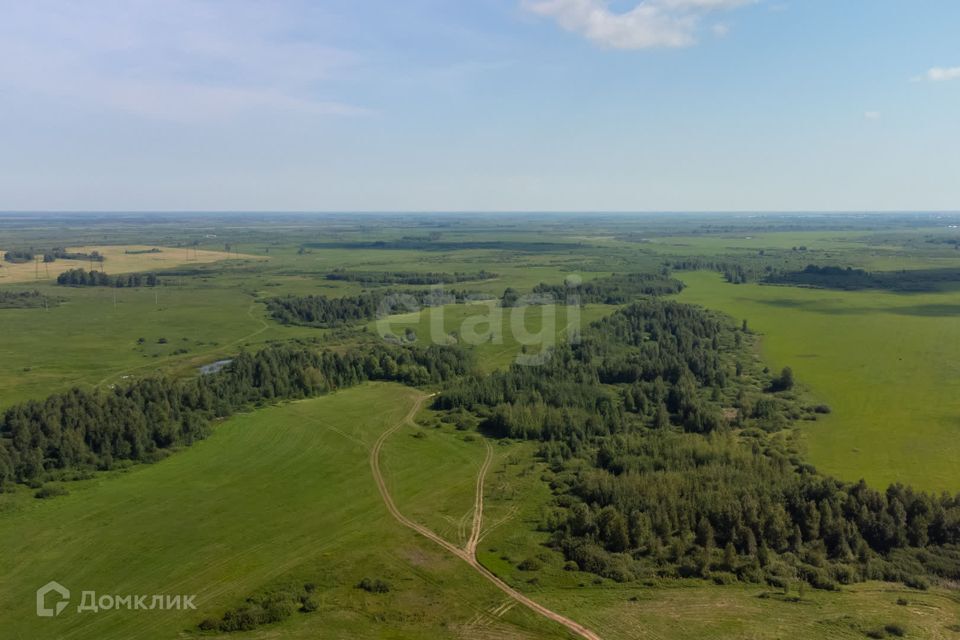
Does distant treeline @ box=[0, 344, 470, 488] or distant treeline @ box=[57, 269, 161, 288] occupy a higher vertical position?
distant treeline @ box=[57, 269, 161, 288]

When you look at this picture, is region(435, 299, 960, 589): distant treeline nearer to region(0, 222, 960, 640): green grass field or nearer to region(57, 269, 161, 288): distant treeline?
region(0, 222, 960, 640): green grass field

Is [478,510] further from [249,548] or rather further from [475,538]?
[249,548]

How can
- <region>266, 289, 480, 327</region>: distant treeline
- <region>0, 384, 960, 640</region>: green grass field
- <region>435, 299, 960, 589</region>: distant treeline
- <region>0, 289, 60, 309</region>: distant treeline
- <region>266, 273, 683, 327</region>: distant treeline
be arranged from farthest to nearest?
<region>0, 289, 60, 309</region>: distant treeline, <region>266, 273, 683, 327</region>: distant treeline, <region>266, 289, 480, 327</region>: distant treeline, <region>435, 299, 960, 589</region>: distant treeline, <region>0, 384, 960, 640</region>: green grass field

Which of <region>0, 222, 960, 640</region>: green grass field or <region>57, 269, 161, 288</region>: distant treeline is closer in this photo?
<region>0, 222, 960, 640</region>: green grass field

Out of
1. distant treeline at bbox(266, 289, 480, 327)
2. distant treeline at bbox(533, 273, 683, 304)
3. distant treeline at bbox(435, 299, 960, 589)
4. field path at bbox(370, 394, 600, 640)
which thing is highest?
distant treeline at bbox(533, 273, 683, 304)

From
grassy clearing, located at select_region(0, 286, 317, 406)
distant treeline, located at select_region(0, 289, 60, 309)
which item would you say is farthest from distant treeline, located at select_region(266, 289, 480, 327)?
distant treeline, located at select_region(0, 289, 60, 309)

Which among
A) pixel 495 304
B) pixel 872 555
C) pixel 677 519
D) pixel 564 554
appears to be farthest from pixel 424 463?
pixel 495 304

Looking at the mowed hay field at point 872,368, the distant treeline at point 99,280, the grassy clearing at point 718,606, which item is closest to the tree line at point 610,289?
the mowed hay field at point 872,368

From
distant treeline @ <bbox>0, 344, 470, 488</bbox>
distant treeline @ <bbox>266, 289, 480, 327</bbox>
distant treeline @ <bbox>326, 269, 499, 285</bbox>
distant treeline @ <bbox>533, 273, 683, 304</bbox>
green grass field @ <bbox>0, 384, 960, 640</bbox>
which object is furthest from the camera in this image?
distant treeline @ <bbox>326, 269, 499, 285</bbox>
